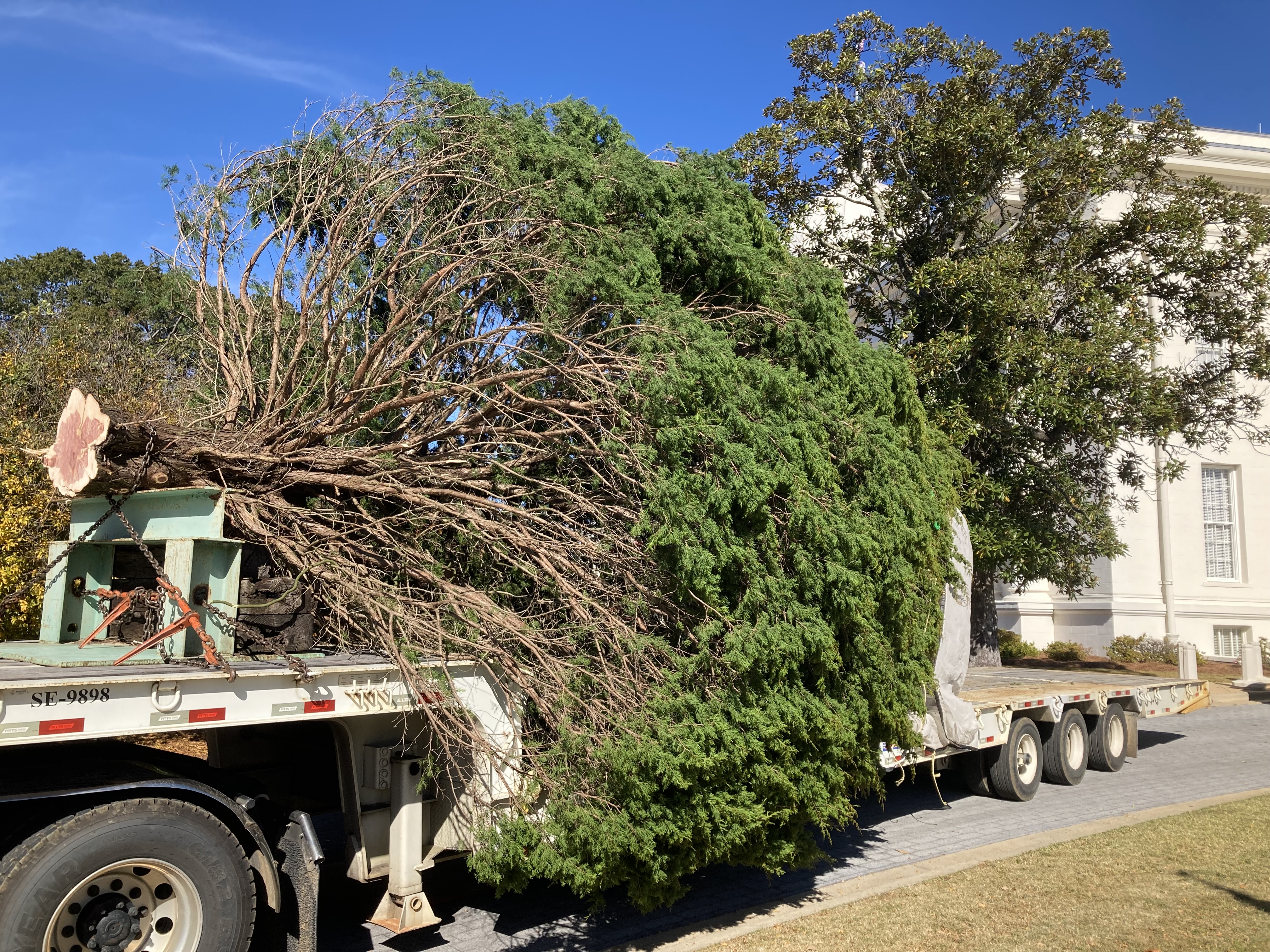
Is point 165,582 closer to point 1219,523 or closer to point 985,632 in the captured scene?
point 985,632

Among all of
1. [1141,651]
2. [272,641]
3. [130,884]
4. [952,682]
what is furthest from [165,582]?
[1141,651]

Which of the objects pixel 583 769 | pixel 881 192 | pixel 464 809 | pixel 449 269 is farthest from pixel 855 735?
pixel 881 192

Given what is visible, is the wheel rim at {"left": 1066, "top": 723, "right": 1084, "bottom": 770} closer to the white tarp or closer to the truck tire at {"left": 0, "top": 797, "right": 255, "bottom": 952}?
the white tarp

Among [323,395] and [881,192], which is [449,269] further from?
[881,192]

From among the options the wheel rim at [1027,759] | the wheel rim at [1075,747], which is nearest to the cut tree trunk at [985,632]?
the wheel rim at [1075,747]

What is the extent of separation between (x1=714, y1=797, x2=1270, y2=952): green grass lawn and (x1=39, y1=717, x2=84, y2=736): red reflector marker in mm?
3719

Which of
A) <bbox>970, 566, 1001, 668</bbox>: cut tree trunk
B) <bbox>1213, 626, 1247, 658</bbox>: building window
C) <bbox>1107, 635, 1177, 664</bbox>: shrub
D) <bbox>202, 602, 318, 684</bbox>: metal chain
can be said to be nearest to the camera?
<bbox>202, 602, 318, 684</bbox>: metal chain

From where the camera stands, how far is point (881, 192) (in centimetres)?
1528

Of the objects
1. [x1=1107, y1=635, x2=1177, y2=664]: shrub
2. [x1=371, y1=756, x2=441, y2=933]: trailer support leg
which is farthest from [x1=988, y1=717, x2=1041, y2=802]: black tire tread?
[x1=1107, y1=635, x2=1177, y2=664]: shrub

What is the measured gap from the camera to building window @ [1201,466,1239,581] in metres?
26.3

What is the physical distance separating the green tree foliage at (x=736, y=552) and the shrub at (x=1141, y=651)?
19.6 metres

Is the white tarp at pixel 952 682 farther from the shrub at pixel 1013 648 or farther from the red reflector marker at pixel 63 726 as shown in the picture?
the shrub at pixel 1013 648

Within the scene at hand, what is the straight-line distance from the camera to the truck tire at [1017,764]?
32.9ft

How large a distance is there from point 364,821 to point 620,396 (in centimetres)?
279
